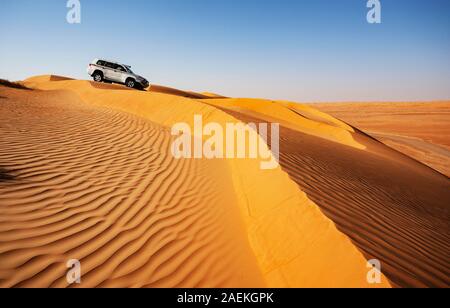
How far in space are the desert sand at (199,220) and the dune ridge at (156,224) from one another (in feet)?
0.05

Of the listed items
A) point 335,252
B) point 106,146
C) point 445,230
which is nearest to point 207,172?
point 106,146

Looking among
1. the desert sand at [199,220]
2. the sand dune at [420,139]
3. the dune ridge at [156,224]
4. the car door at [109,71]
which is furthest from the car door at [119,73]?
the sand dune at [420,139]

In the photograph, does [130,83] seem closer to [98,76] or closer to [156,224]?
[98,76]

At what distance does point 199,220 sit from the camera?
3787mm

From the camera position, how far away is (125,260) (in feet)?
9.20

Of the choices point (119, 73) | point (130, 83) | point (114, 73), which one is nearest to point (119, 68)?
point (119, 73)

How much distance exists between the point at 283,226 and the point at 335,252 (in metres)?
0.79

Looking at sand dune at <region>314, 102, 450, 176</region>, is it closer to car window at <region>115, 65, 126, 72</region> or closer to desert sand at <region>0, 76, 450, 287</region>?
desert sand at <region>0, 76, 450, 287</region>

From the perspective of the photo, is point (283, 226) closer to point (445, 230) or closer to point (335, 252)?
point (335, 252)

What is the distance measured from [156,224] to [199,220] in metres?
0.61

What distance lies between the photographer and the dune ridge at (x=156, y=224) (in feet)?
8.61

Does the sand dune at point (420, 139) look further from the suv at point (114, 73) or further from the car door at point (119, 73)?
the car door at point (119, 73)

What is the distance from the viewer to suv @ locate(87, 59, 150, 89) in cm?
1817
